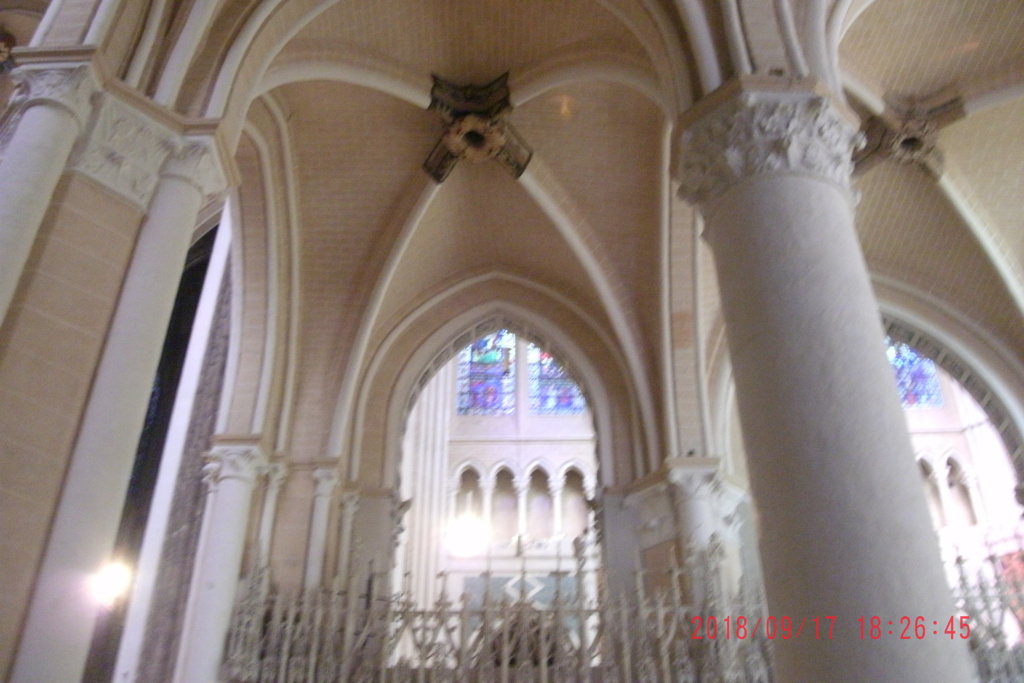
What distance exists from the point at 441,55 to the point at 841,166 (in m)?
4.87

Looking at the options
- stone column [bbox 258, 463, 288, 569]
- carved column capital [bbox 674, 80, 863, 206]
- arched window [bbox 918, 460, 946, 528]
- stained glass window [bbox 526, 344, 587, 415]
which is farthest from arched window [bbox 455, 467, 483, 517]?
carved column capital [bbox 674, 80, 863, 206]

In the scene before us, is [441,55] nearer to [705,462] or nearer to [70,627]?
[705,462]

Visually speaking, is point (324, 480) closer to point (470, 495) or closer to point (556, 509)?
point (470, 495)

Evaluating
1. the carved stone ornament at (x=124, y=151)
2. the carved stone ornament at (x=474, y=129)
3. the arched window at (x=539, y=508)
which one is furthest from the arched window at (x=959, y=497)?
the carved stone ornament at (x=124, y=151)

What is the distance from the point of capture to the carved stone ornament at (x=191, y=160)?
5.04 meters

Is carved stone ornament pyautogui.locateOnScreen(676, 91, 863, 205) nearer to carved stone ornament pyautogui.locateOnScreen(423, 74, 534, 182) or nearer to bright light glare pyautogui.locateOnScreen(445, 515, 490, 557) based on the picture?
carved stone ornament pyautogui.locateOnScreen(423, 74, 534, 182)

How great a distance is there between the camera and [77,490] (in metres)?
4.04

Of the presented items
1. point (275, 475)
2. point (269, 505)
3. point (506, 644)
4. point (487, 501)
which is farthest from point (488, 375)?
point (506, 644)

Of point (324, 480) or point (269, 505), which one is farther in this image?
point (324, 480)

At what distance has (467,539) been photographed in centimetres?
1884

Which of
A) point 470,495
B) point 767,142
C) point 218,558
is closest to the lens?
point 767,142

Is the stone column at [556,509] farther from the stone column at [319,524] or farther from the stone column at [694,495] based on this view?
the stone column at [319,524]

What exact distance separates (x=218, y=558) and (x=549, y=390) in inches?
528
